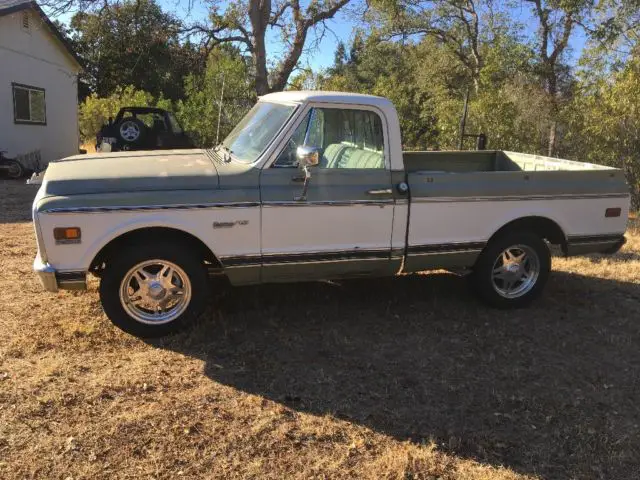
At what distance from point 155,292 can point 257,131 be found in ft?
5.11

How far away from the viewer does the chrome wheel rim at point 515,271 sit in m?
5.30

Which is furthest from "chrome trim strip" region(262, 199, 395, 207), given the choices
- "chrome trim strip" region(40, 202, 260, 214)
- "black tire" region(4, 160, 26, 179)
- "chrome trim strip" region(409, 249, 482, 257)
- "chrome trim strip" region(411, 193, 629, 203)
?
"black tire" region(4, 160, 26, 179)

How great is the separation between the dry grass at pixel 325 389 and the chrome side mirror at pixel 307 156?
4.44 ft

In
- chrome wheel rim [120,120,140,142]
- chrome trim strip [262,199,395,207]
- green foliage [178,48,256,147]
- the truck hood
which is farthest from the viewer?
green foliage [178,48,256,147]

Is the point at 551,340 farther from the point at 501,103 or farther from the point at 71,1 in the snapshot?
the point at 71,1

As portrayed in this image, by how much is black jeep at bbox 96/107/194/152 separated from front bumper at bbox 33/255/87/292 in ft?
35.3

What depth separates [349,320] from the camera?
4.97 meters

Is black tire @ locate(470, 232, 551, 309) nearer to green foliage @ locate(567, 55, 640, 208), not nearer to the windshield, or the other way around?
the windshield

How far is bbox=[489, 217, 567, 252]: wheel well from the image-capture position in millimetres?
5203

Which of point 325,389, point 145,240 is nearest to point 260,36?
point 145,240

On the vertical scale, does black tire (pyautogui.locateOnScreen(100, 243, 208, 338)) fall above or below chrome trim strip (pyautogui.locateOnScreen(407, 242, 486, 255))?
below

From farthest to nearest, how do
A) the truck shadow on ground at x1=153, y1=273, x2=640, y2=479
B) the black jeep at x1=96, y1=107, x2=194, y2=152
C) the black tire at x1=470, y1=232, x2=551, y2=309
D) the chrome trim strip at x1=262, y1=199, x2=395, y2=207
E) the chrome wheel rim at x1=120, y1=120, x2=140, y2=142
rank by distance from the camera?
the chrome wheel rim at x1=120, y1=120, x2=140, y2=142 < the black jeep at x1=96, y1=107, x2=194, y2=152 < the black tire at x1=470, y1=232, x2=551, y2=309 < the chrome trim strip at x1=262, y1=199, x2=395, y2=207 < the truck shadow on ground at x1=153, y1=273, x2=640, y2=479

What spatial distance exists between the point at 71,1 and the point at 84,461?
1095 cm

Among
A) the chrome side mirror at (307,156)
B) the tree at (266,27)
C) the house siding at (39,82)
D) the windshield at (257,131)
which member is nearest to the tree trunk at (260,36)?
the tree at (266,27)
